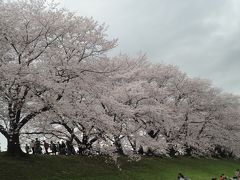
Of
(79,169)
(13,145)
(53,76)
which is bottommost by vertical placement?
(79,169)

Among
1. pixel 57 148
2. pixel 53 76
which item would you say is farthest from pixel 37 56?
pixel 57 148

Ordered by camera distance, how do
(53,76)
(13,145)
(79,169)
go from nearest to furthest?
(53,76), (13,145), (79,169)

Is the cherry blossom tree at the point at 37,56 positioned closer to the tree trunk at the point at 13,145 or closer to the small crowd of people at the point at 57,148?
the tree trunk at the point at 13,145

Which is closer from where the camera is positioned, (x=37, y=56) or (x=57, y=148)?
(x=37, y=56)

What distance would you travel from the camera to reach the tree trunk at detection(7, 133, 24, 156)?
85.0 feet

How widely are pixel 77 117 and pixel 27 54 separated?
488 centimetres

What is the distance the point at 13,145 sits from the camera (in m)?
26.4

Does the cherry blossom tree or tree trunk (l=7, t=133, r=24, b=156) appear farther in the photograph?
tree trunk (l=7, t=133, r=24, b=156)

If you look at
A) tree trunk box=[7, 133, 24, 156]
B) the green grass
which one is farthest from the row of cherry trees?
the green grass

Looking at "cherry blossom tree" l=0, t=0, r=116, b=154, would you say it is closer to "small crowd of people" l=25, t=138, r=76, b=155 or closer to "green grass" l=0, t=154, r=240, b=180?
"green grass" l=0, t=154, r=240, b=180

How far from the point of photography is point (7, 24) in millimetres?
23016

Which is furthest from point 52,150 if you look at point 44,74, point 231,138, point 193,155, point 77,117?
point 231,138

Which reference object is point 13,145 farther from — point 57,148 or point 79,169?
point 57,148

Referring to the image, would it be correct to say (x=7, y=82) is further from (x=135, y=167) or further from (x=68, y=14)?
(x=135, y=167)
